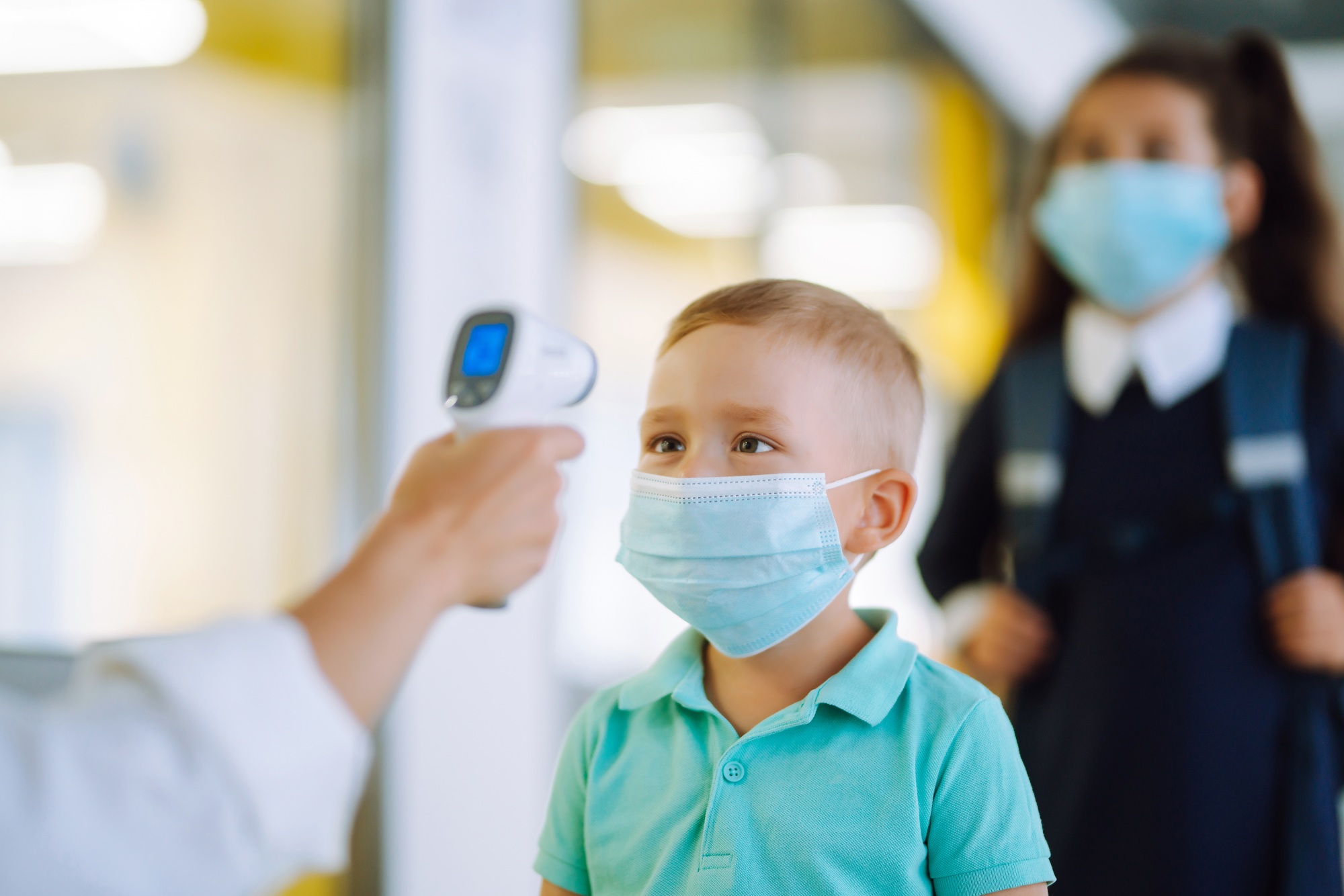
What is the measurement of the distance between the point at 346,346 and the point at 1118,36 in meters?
6.21

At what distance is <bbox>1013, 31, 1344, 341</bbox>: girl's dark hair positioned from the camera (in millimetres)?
1439

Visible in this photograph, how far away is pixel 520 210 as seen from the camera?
260cm

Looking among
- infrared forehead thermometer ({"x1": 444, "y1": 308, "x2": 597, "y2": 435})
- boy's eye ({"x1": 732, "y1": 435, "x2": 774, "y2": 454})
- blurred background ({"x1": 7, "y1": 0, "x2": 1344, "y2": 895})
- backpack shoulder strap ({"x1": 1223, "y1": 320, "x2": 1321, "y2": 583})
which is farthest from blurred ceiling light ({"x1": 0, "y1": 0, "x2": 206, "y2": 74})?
backpack shoulder strap ({"x1": 1223, "y1": 320, "x2": 1321, "y2": 583})

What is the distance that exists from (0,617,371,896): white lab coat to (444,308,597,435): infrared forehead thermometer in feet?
0.80

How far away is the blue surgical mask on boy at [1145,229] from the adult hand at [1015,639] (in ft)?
1.40

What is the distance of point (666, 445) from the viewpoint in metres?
0.90

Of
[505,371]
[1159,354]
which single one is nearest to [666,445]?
[505,371]

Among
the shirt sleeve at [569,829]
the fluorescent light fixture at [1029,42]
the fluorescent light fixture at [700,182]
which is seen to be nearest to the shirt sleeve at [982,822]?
the shirt sleeve at [569,829]

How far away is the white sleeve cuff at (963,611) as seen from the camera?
→ 141cm

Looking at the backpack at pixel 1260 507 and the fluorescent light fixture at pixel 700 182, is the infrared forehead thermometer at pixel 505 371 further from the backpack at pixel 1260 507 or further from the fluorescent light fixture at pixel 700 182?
the fluorescent light fixture at pixel 700 182

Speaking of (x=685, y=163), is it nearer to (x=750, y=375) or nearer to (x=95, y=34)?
(x=95, y=34)

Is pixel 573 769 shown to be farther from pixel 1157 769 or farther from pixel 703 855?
pixel 1157 769

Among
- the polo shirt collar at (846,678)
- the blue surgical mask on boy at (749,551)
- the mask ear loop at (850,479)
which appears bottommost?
the polo shirt collar at (846,678)

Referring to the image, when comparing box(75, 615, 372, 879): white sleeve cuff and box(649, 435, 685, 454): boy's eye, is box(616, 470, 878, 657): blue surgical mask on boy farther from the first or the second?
box(75, 615, 372, 879): white sleeve cuff
